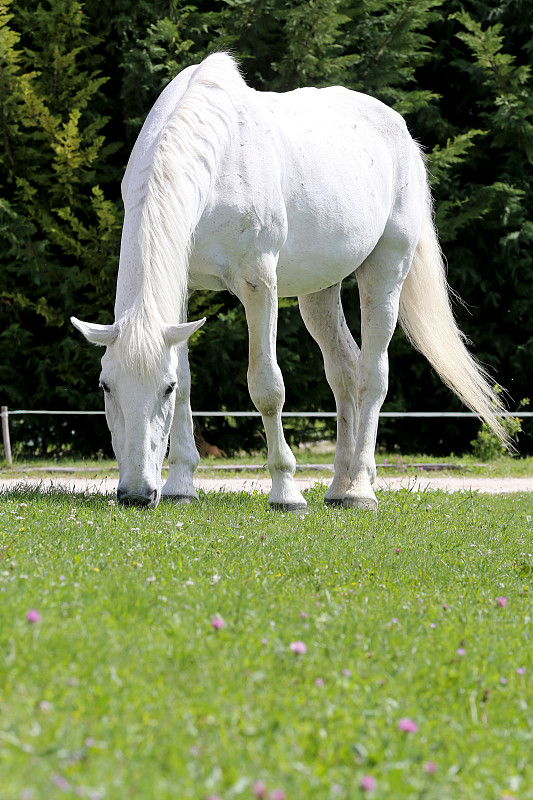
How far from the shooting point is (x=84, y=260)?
39.2 ft

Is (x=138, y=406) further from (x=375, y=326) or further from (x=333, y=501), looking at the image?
(x=375, y=326)

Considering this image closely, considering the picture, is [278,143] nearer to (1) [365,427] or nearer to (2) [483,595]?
(1) [365,427]

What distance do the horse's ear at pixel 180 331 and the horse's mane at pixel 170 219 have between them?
0.04 meters

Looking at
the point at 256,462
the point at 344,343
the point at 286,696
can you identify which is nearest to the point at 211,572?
the point at 286,696

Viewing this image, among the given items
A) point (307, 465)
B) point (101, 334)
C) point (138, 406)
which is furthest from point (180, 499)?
point (307, 465)

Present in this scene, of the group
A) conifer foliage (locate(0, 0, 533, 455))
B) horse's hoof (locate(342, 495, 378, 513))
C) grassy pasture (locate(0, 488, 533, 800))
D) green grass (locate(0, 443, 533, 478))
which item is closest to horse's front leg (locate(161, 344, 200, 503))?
horse's hoof (locate(342, 495, 378, 513))

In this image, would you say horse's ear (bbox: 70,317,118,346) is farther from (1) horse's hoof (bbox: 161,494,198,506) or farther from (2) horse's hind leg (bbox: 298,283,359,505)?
(2) horse's hind leg (bbox: 298,283,359,505)

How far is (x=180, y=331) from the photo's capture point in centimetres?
527

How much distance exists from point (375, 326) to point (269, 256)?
1.54m

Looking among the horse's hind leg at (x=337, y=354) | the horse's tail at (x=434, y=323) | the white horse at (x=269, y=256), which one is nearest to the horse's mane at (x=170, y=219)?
the white horse at (x=269, y=256)

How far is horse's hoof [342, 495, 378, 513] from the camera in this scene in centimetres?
696

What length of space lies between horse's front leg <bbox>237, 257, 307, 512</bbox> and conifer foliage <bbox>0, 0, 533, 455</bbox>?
523 cm

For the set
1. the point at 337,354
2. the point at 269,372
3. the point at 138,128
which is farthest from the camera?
the point at 138,128

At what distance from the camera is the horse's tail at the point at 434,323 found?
780cm
